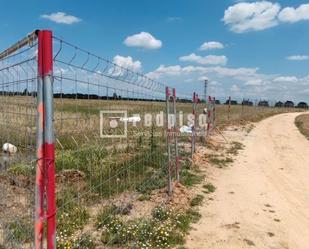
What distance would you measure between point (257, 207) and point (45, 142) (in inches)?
211

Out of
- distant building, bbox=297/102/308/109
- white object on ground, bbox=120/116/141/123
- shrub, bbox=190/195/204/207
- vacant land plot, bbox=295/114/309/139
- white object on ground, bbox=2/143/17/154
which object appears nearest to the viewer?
white object on ground, bbox=2/143/17/154

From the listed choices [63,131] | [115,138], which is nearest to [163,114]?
[115,138]

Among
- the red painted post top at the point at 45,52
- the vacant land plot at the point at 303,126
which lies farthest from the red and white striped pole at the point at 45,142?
the vacant land plot at the point at 303,126

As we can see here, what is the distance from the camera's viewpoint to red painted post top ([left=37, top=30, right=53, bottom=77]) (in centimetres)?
268

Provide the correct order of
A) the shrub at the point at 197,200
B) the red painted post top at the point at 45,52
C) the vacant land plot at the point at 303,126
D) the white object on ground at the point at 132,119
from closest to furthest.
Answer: the red painted post top at the point at 45,52 < the white object on ground at the point at 132,119 < the shrub at the point at 197,200 < the vacant land plot at the point at 303,126

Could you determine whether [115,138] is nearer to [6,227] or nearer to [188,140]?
[6,227]

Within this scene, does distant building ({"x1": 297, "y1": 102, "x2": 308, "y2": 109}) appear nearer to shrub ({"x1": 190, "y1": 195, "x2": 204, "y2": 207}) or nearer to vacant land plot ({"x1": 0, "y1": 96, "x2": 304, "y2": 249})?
vacant land plot ({"x1": 0, "y1": 96, "x2": 304, "y2": 249})

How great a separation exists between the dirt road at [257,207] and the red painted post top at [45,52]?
3.46m

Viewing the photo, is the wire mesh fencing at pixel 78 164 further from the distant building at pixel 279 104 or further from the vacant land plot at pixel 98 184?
the distant building at pixel 279 104

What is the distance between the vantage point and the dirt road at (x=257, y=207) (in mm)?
5590

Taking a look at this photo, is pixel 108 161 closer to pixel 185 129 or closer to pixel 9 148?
pixel 9 148

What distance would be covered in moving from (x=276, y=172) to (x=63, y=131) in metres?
8.30

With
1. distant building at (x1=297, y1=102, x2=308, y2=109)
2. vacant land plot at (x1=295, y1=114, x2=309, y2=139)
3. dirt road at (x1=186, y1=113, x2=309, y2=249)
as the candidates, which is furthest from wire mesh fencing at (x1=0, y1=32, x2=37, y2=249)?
distant building at (x1=297, y1=102, x2=308, y2=109)

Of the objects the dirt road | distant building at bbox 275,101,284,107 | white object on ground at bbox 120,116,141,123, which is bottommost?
the dirt road
